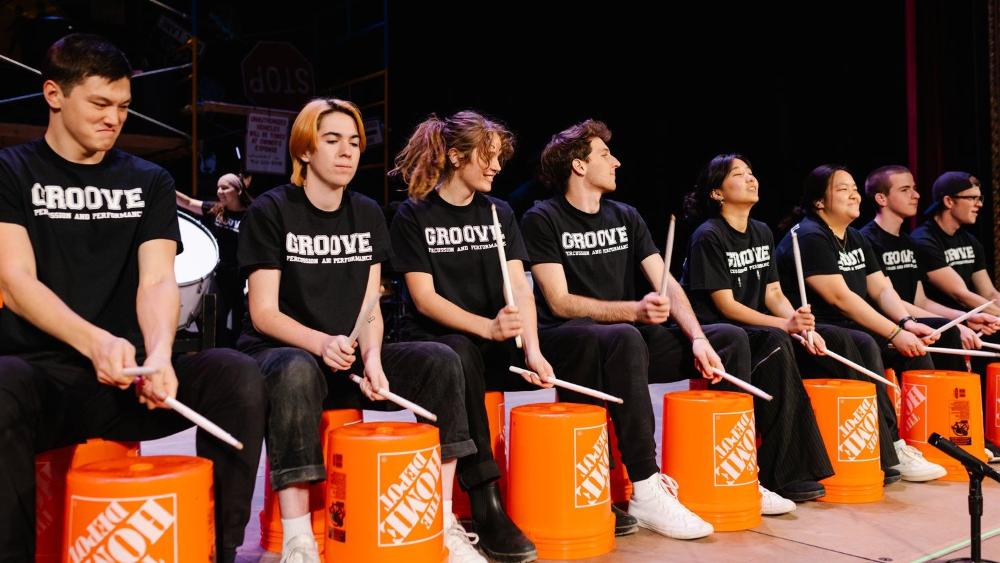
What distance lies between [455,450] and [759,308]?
165cm

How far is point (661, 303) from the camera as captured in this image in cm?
261

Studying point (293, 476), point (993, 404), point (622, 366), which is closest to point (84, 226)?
point (293, 476)

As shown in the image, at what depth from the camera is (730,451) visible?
2.45 meters

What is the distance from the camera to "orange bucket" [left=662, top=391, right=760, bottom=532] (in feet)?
7.97

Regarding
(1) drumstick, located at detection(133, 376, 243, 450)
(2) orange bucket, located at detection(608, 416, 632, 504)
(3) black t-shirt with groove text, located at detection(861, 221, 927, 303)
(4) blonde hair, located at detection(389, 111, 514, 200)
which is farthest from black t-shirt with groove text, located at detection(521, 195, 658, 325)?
(3) black t-shirt with groove text, located at detection(861, 221, 927, 303)

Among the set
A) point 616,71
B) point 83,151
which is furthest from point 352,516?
point 616,71

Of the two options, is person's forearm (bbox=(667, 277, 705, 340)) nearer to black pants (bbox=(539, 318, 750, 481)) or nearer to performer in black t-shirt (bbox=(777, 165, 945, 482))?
black pants (bbox=(539, 318, 750, 481))

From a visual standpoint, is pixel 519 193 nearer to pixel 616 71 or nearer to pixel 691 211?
pixel 616 71

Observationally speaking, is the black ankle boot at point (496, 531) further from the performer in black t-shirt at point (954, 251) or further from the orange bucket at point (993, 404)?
the performer in black t-shirt at point (954, 251)

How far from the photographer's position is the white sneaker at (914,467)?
304 centimetres

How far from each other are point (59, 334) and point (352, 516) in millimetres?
688

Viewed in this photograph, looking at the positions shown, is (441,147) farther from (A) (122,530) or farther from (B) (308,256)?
(A) (122,530)

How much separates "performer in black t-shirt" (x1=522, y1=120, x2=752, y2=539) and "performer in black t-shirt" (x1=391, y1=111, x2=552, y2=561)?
0.16m

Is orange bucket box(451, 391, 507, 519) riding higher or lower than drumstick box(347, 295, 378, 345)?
lower
